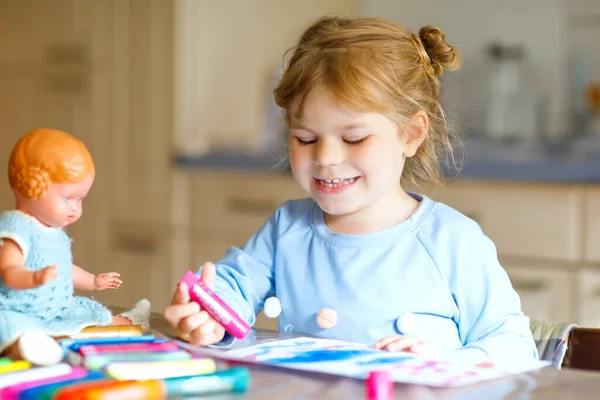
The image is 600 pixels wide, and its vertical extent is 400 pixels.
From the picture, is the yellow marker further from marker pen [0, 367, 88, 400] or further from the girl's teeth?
the girl's teeth

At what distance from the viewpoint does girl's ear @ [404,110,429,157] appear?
1122 mm

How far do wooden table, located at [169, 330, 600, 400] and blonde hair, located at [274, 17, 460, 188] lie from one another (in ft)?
1.35

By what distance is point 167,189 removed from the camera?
297 centimetres

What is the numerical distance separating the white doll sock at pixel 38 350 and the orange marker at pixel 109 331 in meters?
0.06

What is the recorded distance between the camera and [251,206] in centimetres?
278

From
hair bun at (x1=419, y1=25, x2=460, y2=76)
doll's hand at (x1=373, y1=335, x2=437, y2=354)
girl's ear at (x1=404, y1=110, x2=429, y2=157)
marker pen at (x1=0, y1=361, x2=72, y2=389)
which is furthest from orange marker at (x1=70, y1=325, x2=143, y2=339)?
hair bun at (x1=419, y1=25, x2=460, y2=76)

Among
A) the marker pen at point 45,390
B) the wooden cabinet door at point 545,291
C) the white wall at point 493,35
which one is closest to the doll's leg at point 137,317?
the marker pen at point 45,390

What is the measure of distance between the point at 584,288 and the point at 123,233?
1.56 meters

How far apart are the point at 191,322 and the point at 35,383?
0.24m

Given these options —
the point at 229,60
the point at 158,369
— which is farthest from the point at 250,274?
the point at 229,60

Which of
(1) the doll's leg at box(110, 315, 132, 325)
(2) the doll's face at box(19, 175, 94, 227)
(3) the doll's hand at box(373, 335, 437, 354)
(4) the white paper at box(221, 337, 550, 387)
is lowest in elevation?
(3) the doll's hand at box(373, 335, 437, 354)

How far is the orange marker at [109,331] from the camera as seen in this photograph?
0.76 meters

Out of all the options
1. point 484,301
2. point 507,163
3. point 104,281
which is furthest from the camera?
point 507,163

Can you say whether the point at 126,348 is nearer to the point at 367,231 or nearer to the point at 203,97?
the point at 367,231
